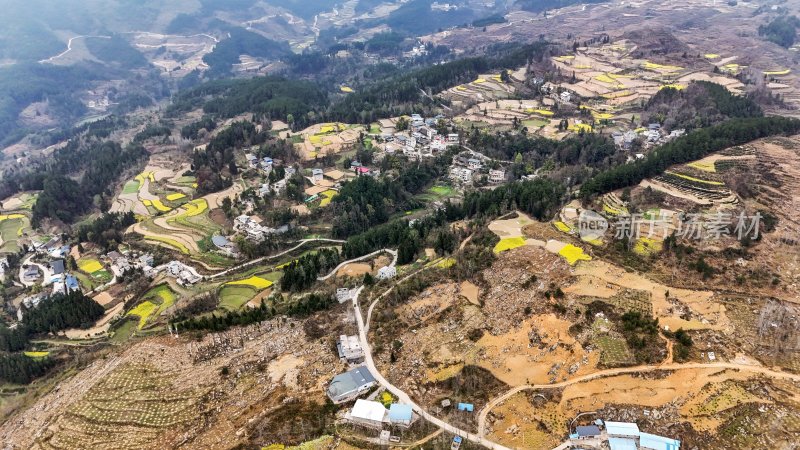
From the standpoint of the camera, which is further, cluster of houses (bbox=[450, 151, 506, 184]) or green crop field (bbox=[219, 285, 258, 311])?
cluster of houses (bbox=[450, 151, 506, 184])

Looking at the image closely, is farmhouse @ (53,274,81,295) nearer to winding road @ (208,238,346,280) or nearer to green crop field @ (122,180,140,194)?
winding road @ (208,238,346,280)

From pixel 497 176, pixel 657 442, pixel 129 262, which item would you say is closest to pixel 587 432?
pixel 657 442

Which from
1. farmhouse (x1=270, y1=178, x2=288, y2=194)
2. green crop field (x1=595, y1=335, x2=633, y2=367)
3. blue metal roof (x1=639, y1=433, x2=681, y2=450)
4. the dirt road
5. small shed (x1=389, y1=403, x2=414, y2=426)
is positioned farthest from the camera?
farmhouse (x1=270, y1=178, x2=288, y2=194)

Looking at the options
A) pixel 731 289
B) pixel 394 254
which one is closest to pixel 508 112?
pixel 394 254

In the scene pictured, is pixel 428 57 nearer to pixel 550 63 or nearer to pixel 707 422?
pixel 550 63

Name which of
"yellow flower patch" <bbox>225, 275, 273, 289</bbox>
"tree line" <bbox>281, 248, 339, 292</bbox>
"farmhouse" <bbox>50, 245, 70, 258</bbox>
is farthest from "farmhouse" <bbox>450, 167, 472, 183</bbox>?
"farmhouse" <bbox>50, 245, 70, 258</bbox>

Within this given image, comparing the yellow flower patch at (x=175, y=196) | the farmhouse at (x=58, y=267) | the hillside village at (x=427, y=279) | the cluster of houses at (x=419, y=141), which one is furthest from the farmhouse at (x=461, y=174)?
the farmhouse at (x=58, y=267)
